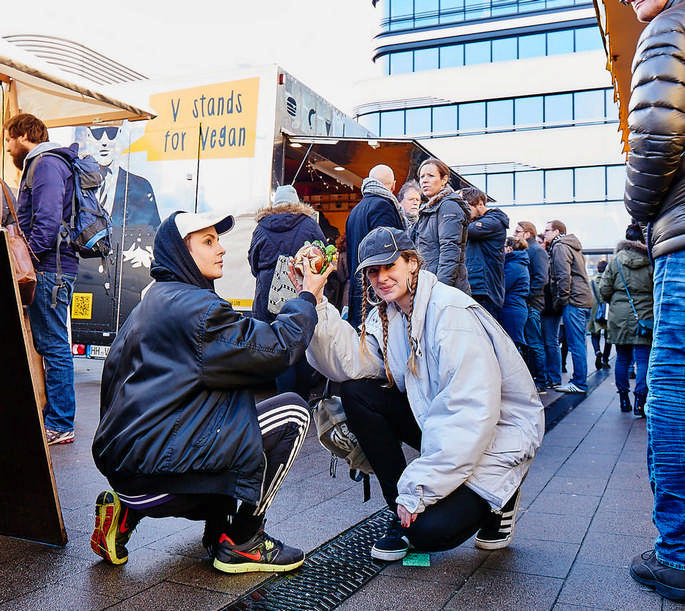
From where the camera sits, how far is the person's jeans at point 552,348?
8844mm

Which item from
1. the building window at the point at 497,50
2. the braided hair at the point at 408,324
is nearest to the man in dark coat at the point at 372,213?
the braided hair at the point at 408,324

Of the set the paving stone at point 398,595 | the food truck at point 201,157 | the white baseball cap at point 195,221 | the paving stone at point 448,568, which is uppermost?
the food truck at point 201,157

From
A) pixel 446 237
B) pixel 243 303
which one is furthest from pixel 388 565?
pixel 243 303

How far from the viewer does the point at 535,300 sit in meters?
8.54

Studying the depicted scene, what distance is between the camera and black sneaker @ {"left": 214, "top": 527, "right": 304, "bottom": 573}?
8.86 ft

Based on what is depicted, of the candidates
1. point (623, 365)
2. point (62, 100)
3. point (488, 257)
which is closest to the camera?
point (62, 100)

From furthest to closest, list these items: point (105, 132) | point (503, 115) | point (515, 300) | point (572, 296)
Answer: point (503, 115)
point (572, 296)
point (105, 132)
point (515, 300)

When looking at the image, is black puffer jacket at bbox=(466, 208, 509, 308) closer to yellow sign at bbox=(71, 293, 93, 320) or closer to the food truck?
the food truck

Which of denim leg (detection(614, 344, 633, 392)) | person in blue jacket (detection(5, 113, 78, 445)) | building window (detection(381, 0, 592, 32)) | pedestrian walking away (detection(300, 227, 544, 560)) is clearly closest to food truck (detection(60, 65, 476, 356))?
person in blue jacket (detection(5, 113, 78, 445))

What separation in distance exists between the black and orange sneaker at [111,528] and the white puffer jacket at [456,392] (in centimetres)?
102

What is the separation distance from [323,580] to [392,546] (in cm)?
36

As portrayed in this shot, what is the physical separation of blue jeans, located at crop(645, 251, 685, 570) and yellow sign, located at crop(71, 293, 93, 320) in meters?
6.75

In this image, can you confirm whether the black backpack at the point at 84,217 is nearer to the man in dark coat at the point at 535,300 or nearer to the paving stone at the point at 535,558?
the paving stone at the point at 535,558

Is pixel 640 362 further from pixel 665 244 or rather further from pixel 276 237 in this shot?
pixel 665 244
